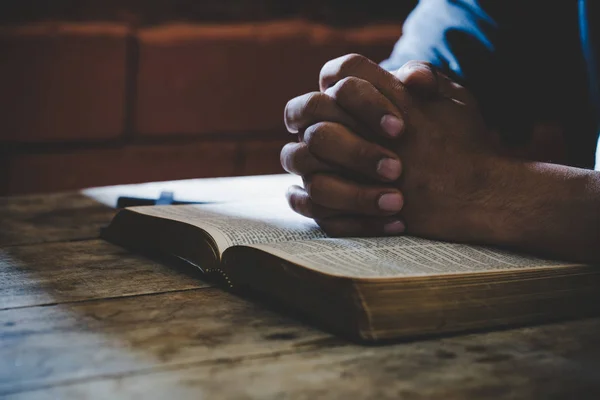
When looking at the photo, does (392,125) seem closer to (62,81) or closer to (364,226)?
(364,226)

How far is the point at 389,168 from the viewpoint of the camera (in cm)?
74

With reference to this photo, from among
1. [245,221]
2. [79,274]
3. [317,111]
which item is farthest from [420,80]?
[79,274]

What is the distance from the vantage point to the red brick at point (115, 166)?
1.76 metres

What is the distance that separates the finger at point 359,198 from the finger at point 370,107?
0.05 m

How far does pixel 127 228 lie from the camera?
82 cm

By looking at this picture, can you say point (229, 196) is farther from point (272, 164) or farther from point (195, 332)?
point (272, 164)

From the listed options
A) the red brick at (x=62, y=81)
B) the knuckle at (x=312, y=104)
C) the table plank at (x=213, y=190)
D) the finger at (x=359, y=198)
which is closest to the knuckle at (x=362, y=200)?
the finger at (x=359, y=198)

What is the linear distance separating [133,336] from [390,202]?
0.95 feet

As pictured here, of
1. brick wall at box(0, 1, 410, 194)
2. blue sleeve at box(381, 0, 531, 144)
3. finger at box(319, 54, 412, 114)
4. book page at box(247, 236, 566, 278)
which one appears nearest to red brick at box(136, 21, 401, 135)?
brick wall at box(0, 1, 410, 194)

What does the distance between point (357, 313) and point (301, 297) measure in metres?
0.06

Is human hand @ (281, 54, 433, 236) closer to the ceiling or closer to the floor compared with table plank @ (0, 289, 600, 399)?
closer to the ceiling

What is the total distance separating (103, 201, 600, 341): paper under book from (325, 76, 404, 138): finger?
4.2 inches

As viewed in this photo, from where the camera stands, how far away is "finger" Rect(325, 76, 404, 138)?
734 millimetres

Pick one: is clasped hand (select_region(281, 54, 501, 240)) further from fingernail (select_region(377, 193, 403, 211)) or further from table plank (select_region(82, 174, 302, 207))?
table plank (select_region(82, 174, 302, 207))
